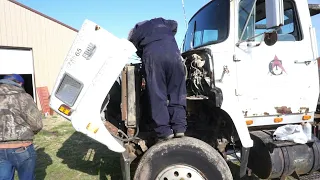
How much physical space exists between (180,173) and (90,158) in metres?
3.41

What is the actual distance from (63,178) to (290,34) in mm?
4525

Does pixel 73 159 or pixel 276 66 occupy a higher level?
pixel 276 66

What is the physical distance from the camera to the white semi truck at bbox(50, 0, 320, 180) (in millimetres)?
2857

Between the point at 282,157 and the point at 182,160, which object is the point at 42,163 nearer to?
the point at 182,160

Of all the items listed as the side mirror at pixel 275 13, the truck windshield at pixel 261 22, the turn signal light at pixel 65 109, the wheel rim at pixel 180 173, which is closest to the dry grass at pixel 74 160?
the wheel rim at pixel 180 173

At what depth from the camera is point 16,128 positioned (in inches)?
125

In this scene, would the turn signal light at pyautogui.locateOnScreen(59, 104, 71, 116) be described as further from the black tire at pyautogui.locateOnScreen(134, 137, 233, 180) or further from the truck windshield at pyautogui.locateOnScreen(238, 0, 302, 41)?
the truck windshield at pyautogui.locateOnScreen(238, 0, 302, 41)

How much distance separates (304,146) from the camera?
339 centimetres

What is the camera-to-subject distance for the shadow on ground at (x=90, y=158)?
16.3 feet

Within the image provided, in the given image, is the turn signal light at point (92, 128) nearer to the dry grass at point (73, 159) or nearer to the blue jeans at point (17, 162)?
the blue jeans at point (17, 162)

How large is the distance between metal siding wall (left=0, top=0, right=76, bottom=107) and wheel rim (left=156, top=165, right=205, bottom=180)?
1055 cm

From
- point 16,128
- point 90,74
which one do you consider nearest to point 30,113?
point 16,128

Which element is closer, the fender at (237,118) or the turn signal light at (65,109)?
the turn signal light at (65,109)

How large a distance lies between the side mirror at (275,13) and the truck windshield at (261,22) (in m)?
0.57
